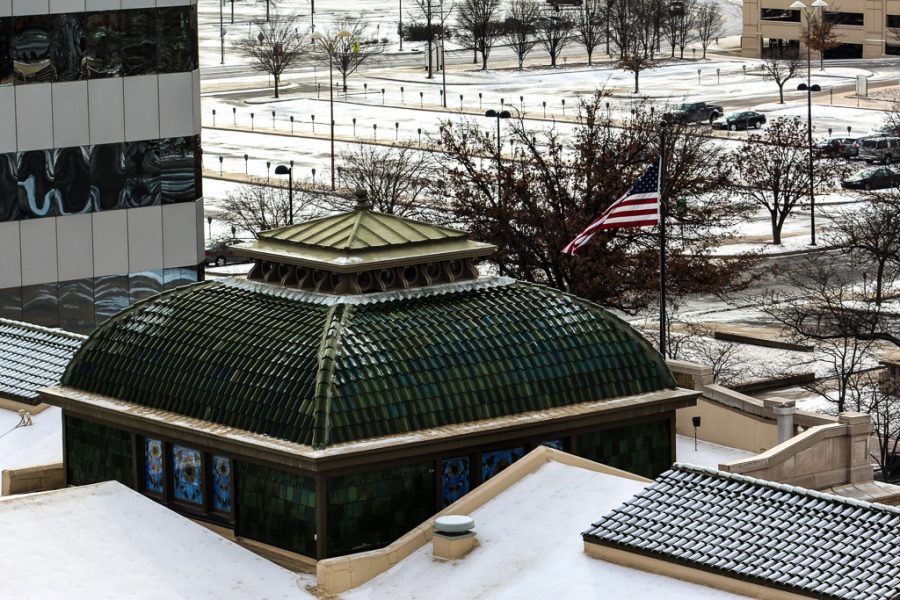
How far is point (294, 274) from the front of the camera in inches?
1668

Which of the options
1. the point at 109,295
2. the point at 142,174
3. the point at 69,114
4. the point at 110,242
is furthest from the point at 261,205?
the point at 69,114

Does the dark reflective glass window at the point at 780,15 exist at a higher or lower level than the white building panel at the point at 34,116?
higher

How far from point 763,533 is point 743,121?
115 meters

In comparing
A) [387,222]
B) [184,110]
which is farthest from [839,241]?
[387,222]

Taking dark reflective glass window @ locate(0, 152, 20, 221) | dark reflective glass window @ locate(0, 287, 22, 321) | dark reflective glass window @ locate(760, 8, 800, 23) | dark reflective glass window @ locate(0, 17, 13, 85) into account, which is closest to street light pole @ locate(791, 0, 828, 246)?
dark reflective glass window @ locate(760, 8, 800, 23)

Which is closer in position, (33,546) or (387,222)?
(33,546)

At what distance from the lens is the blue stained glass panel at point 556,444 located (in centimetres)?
4044

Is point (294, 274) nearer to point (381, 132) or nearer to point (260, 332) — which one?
point (260, 332)

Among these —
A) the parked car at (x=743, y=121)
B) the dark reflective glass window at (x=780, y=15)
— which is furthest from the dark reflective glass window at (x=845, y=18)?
the parked car at (x=743, y=121)

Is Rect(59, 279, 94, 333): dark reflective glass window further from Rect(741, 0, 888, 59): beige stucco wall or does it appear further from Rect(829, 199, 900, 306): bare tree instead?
Rect(741, 0, 888, 59): beige stucco wall

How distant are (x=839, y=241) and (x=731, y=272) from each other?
26.3m

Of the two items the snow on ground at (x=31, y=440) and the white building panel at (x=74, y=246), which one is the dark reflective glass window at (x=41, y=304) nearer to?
the white building panel at (x=74, y=246)

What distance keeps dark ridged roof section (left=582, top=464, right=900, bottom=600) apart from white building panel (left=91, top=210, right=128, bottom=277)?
124 feet

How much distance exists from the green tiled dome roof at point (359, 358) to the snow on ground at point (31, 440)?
3857mm
